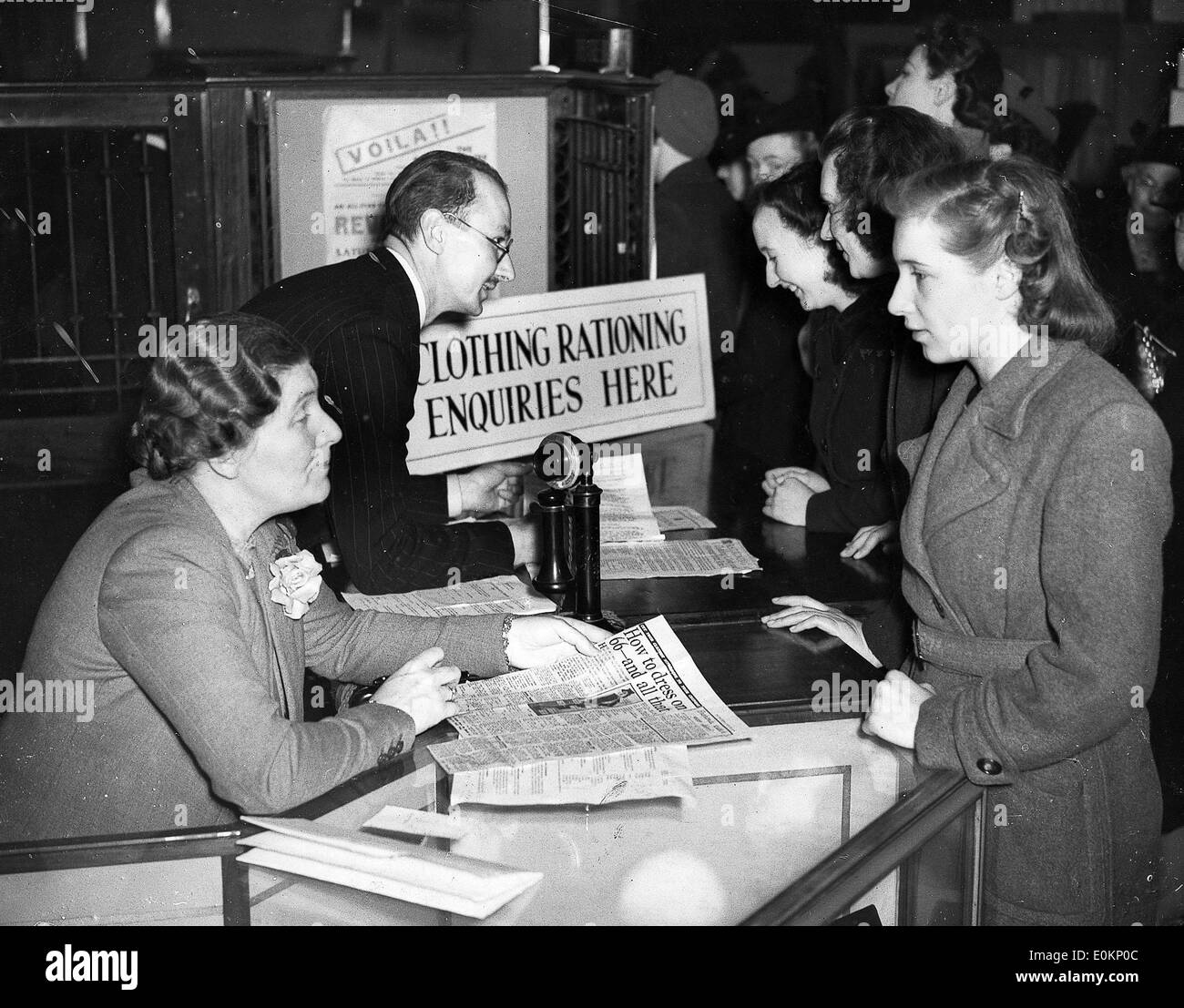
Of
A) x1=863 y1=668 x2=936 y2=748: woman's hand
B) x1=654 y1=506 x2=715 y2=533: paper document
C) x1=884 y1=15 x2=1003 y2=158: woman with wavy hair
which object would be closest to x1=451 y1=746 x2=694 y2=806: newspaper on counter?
x1=863 y1=668 x2=936 y2=748: woman's hand

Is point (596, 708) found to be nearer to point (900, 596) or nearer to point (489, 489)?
point (900, 596)

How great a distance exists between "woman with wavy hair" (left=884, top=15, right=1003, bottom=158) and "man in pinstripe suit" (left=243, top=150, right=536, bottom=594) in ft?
4.99

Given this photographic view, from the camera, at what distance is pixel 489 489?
3.05m

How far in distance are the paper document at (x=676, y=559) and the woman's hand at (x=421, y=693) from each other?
0.68 m

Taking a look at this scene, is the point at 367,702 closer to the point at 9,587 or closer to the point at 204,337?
the point at 204,337

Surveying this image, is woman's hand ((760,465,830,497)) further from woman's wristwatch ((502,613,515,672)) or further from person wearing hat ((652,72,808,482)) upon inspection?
woman's wristwatch ((502,613,515,672))

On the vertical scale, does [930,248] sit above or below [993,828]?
above

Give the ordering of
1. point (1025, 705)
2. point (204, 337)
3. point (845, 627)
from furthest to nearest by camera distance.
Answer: point (845, 627)
point (204, 337)
point (1025, 705)

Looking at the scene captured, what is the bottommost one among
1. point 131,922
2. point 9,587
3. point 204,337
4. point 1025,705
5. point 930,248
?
point 9,587

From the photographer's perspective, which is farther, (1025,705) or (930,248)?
(930,248)

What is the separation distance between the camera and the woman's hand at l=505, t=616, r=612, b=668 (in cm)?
213
